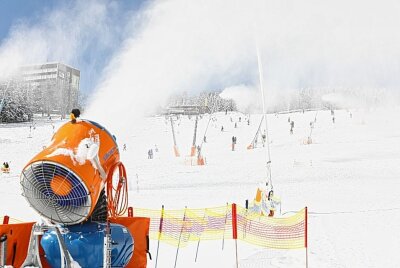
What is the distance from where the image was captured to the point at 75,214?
4418mm

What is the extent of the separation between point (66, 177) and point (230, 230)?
7225 millimetres

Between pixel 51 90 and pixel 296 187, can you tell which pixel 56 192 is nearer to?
pixel 296 187

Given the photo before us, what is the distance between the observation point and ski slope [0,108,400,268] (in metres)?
9.10

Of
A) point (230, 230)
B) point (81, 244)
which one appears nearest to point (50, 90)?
point (230, 230)

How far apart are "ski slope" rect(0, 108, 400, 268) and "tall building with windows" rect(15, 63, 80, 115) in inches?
A: 2080

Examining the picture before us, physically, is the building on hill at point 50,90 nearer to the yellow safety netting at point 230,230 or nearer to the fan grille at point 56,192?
the yellow safety netting at point 230,230

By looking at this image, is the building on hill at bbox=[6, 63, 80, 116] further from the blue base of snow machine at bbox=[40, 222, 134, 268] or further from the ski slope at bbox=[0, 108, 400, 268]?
the blue base of snow machine at bbox=[40, 222, 134, 268]

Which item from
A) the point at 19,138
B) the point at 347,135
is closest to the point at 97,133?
the point at 347,135

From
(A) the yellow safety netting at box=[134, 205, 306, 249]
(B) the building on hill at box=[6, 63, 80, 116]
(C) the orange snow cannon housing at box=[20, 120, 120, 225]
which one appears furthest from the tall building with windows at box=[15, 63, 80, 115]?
(C) the orange snow cannon housing at box=[20, 120, 120, 225]

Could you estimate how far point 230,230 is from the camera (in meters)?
10.8

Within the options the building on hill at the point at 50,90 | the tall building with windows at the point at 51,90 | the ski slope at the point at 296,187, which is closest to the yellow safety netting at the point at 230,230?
the ski slope at the point at 296,187

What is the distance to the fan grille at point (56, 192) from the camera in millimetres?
4227

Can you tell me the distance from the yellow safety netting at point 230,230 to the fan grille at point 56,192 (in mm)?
4724

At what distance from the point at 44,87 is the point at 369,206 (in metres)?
111
